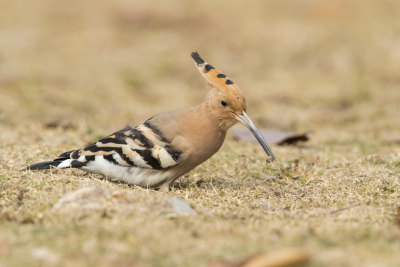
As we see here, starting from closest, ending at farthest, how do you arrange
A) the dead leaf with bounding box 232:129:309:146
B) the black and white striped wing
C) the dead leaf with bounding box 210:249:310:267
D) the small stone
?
the dead leaf with bounding box 210:249:310:267 → the small stone → the black and white striped wing → the dead leaf with bounding box 232:129:309:146

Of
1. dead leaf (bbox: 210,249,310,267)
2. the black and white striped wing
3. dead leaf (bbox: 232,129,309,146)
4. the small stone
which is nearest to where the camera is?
dead leaf (bbox: 210,249,310,267)

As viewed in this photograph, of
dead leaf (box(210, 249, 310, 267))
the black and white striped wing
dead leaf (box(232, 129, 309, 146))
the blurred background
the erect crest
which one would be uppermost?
the blurred background

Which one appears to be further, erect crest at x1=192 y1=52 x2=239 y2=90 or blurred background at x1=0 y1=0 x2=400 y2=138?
blurred background at x1=0 y1=0 x2=400 y2=138

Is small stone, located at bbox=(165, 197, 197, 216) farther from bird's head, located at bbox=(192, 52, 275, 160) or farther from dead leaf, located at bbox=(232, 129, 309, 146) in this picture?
dead leaf, located at bbox=(232, 129, 309, 146)

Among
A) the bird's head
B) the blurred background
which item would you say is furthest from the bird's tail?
the blurred background

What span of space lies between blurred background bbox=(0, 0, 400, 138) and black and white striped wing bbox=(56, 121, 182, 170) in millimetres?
2441

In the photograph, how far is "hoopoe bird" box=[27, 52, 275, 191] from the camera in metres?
3.99

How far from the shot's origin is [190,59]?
401 inches

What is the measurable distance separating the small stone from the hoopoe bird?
0.72 m

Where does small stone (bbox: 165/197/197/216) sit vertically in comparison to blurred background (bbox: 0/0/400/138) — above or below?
below

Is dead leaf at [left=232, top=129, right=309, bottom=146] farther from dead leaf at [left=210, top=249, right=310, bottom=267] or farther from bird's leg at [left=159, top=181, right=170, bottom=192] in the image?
dead leaf at [left=210, top=249, right=310, bottom=267]

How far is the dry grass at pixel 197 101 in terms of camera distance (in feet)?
9.17

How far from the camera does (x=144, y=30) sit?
37.8ft

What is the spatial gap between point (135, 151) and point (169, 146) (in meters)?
0.24
